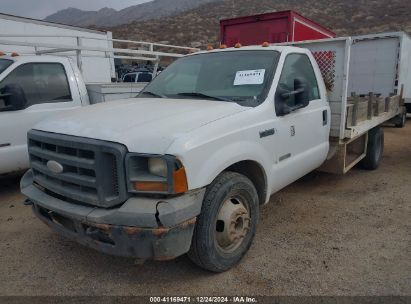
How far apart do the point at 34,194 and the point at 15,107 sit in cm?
215

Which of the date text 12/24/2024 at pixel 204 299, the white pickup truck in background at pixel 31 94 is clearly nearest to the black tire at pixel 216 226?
the date text 12/24/2024 at pixel 204 299

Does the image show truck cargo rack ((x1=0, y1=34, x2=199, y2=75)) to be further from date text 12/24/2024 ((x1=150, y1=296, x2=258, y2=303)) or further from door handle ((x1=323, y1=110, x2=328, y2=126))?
date text 12/24/2024 ((x1=150, y1=296, x2=258, y2=303))

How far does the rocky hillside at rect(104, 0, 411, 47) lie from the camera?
117ft

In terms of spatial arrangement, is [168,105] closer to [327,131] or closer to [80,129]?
[80,129]

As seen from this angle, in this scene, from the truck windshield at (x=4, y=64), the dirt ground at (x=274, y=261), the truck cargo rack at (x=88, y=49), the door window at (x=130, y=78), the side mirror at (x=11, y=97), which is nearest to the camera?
the dirt ground at (x=274, y=261)

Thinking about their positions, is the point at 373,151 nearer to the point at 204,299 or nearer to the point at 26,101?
the point at 204,299

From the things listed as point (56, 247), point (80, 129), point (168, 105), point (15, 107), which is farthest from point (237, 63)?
point (15, 107)

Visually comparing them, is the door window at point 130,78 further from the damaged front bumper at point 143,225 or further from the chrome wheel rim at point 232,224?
Answer: the damaged front bumper at point 143,225

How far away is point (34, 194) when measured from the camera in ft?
10.4

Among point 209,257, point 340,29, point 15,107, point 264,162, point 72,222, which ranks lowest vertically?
point 209,257

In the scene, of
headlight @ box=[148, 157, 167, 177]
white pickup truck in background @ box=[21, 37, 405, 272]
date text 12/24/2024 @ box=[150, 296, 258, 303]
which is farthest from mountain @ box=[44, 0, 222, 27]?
date text 12/24/2024 @ box=[150, 296, 258, 303]

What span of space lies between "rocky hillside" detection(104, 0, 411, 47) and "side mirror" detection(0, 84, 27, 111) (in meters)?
32.8

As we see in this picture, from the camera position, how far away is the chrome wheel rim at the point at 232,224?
3.01 metres

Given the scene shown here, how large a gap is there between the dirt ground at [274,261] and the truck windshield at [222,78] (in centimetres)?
149
